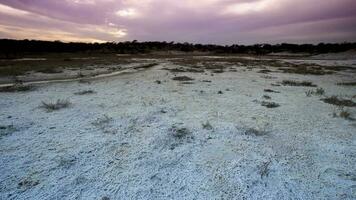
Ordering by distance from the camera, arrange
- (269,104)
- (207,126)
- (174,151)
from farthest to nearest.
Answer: (269,104)
(207,126)
(174,151)

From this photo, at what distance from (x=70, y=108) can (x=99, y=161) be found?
406cm

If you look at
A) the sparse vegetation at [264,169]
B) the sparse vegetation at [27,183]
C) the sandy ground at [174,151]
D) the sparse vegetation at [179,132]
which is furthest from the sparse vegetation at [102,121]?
the sparse vegetation at [264,169]

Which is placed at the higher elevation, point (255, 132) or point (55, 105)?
point (55, 105)

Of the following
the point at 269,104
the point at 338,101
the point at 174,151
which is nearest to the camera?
the point at 174,151

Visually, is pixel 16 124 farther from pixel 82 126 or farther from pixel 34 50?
pixel 34 50

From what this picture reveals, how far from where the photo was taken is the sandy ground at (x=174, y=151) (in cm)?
390

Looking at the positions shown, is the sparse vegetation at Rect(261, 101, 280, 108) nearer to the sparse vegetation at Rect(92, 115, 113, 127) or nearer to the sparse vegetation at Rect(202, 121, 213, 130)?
the sparse vegetation at Rect(202, 121, 213, 130)

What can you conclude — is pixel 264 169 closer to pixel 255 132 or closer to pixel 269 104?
pixel 255 132

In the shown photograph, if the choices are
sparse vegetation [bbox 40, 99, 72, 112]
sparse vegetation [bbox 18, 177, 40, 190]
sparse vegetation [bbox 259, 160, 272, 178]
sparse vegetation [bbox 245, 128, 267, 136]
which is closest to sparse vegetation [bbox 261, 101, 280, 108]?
sparse vegetation [bbox 245, 128, 267, 136]

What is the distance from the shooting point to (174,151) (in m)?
5.13

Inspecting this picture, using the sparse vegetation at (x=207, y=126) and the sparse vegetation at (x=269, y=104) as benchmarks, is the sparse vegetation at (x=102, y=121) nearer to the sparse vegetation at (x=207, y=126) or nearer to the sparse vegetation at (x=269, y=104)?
the sparse vegetation at (x=207, y=126)

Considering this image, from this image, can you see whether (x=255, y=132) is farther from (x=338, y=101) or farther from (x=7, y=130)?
(x=7, y=130)

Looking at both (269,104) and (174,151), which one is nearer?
(174,151)

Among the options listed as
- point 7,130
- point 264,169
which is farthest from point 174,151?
point 7,130
